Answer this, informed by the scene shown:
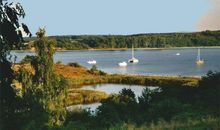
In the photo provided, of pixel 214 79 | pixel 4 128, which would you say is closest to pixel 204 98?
pixel 214 79

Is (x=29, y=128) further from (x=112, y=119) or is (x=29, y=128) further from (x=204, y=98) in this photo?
(x=204, y=98)

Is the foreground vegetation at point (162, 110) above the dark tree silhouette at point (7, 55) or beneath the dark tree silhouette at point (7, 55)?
beneath

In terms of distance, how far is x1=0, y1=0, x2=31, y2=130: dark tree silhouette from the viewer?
564 inches

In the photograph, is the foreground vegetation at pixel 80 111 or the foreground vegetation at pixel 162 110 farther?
the foreground vegetation at pixel 162 110

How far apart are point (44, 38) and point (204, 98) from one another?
2875 centimetres

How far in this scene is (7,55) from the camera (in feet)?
50.9

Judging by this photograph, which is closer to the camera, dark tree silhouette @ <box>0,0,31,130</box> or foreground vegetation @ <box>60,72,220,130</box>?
dark tree silhouette @ <box>0,0,31,130</box>

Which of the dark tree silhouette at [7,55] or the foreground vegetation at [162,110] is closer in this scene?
the dark tree silhouette at [7,55]

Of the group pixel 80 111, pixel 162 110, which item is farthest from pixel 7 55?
pixel 80 111

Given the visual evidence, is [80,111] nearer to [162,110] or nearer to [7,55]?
[162,110]

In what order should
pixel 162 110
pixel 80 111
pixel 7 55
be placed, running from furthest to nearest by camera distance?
pixel 80 111 → pixel 162 110 → pixel 7 55

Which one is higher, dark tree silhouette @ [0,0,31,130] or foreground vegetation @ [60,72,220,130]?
dark tree silhouette @ [0,0,31,130]

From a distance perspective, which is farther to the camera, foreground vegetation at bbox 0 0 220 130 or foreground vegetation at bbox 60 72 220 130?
foreground vegetation at bbox 60 72 220 130

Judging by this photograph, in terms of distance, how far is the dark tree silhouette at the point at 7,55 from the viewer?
1432cm
